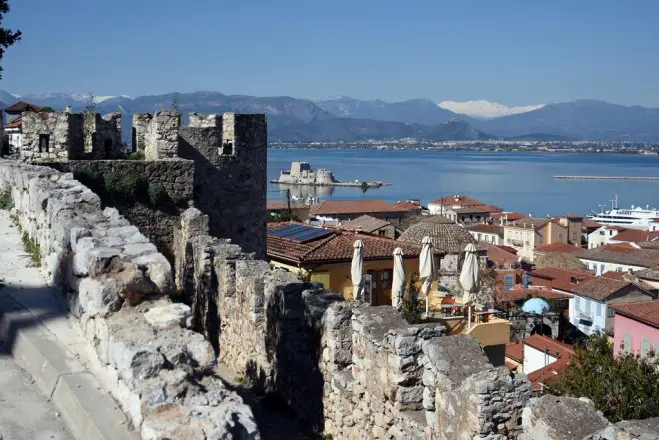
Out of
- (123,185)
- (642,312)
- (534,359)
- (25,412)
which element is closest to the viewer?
(25,412)

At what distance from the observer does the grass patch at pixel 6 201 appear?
31.2ft

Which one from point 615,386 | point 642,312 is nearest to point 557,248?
point 642,312

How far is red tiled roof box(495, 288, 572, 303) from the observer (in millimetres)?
37531

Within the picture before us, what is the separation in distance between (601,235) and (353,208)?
24.8 m

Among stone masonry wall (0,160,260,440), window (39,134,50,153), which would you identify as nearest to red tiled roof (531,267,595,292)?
window (39,134,50,153)

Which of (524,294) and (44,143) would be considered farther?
(524,294)

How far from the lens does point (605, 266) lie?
204ft

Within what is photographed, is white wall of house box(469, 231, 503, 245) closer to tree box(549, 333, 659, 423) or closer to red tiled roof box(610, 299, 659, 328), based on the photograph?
red tiled roof box(610, 299, 659, 328)

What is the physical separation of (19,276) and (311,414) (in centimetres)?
291

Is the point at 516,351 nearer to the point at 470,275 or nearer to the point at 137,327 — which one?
the point at 470,275

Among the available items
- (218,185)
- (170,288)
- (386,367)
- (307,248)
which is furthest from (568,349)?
(170,288)

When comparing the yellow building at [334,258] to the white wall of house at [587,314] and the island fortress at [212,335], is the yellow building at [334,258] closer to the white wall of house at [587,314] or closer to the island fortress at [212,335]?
the island fortress at [212,335]

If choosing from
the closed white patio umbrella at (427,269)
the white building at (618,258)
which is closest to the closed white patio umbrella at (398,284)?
the closed white patio umbrella at (427,269)

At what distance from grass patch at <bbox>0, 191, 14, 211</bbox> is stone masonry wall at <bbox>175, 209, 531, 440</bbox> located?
8.05 feet
